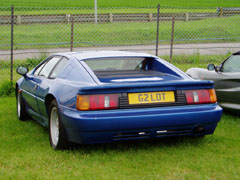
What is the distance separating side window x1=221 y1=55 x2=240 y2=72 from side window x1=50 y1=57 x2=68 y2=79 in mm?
2944

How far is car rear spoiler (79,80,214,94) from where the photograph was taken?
5.18m

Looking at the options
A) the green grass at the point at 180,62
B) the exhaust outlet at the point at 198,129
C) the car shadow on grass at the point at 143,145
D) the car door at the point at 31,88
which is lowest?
the car shadow on grass at the point at 143,145

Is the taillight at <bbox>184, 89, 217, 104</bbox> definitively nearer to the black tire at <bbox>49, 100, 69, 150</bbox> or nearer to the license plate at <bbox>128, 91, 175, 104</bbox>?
the license plate at <bbox>128, 91, 175, 104</bbox>

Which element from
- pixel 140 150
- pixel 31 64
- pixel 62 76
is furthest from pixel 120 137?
pixel 31 64

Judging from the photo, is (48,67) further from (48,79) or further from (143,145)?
(143,145)

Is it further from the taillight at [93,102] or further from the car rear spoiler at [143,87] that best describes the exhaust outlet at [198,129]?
the taillight at [93,102]

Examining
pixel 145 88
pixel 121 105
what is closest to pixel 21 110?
pixel 121 105

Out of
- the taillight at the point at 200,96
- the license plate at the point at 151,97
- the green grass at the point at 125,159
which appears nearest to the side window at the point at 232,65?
the green grass at the point at 125,159

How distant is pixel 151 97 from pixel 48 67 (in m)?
1.98

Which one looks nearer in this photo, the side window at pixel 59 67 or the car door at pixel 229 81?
the side window at pixel 59 67

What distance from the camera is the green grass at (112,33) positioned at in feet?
70.4

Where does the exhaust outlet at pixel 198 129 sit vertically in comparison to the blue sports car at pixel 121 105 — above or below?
below

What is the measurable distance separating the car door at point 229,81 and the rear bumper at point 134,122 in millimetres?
1966

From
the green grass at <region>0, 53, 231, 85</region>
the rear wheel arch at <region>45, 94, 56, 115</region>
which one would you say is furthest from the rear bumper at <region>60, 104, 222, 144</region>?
the green grass at <region>0, 53, 231, 85</region>
